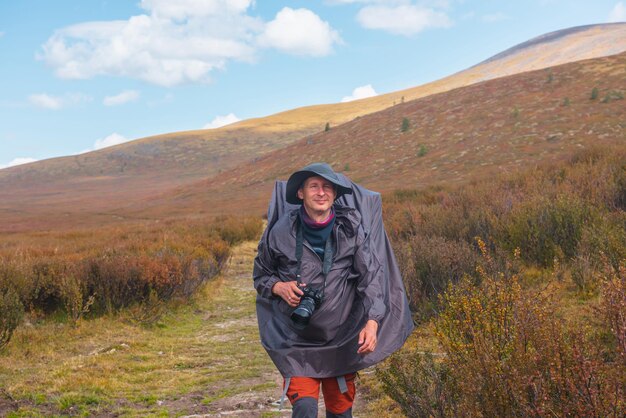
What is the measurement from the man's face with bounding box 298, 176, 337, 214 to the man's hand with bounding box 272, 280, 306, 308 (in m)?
0.44

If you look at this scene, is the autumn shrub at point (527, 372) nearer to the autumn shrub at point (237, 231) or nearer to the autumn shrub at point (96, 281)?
the autumn shrub at point (96, 281)

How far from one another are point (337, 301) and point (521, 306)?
1.03 m

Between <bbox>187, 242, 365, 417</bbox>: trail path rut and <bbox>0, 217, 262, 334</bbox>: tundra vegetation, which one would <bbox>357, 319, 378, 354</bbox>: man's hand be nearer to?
<bbox>187, 242, 365, 417</bbox>: trail path rut

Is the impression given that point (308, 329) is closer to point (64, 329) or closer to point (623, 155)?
point (64, 329)

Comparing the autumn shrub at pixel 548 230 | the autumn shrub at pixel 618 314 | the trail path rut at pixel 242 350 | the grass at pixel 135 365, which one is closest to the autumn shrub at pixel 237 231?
the trail path rut at pixel 242 350

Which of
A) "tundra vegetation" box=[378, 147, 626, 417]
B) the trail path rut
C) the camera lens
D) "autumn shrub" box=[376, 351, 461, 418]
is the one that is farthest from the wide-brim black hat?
the trail path rut

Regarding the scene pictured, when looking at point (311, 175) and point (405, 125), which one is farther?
point (405, 125)

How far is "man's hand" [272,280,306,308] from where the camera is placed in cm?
269

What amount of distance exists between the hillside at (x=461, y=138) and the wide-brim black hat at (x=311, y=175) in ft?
69.6

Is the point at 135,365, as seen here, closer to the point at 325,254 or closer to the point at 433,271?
the point at 433,271

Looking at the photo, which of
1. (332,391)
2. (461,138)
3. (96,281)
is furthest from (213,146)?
(332,391)

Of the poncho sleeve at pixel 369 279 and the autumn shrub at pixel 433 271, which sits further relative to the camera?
the autumn shrub at pixel 433 271

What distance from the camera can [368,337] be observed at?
2672mm

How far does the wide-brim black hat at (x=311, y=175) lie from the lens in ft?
9.45
